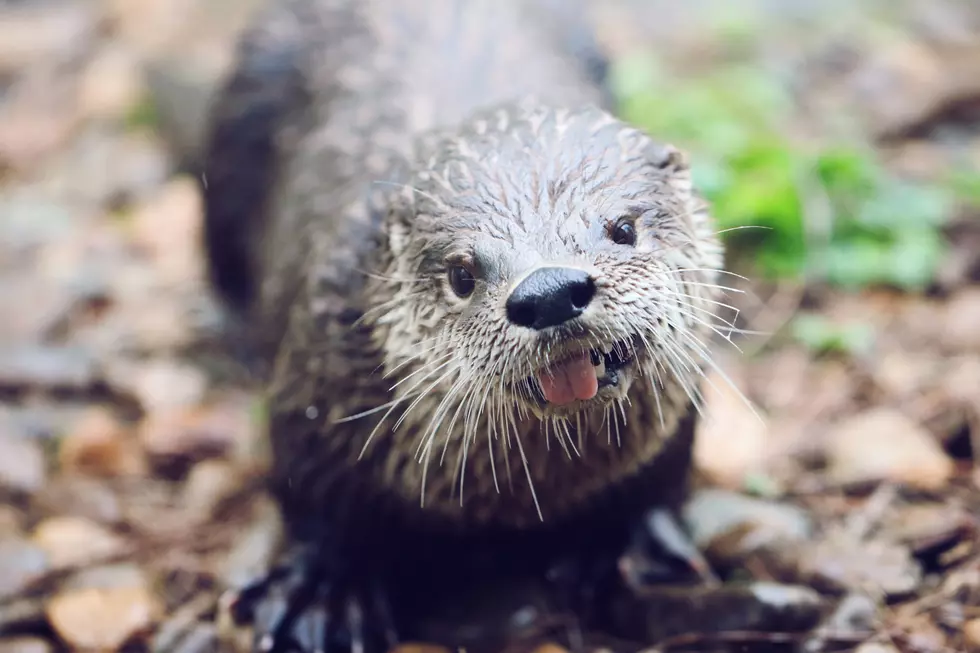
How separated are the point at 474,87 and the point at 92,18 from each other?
4470 millimetres

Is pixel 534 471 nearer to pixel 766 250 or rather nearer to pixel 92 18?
pixel 766 250

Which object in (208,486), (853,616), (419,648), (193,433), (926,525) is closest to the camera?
(853,616)

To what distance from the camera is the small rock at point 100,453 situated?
3.00 metres

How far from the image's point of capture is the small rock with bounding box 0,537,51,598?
2451mm

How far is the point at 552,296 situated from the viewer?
161cm

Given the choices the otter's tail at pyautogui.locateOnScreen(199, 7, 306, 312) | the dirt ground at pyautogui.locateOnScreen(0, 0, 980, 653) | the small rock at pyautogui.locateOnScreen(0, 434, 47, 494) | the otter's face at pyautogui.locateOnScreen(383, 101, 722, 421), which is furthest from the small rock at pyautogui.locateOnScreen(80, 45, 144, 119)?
the otter's face at pyautogui.locateOnScreen(383, 101, 722, 421)

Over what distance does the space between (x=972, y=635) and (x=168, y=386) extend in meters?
2.29

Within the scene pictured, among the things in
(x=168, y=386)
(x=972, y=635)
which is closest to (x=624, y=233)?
(x=972, y=635)

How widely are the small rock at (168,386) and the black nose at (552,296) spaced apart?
1.89 metres

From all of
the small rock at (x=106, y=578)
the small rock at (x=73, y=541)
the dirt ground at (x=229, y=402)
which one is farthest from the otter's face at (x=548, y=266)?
the small rock at (x=73, y=541)

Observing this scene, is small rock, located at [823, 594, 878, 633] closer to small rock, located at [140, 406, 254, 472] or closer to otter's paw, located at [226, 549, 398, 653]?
otter's paw, located at [226, 549, 398, 653]

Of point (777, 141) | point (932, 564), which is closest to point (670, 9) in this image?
point (777, 141)

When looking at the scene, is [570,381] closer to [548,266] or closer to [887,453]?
[548,266]

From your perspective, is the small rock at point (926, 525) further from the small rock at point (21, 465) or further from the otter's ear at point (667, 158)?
the small rock at point (21, 465)
